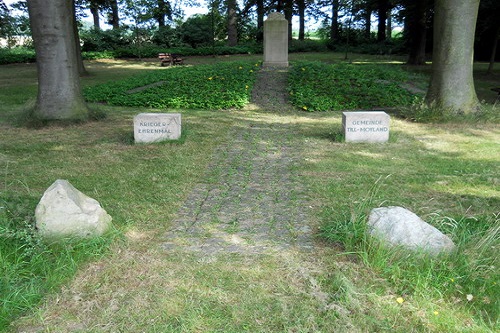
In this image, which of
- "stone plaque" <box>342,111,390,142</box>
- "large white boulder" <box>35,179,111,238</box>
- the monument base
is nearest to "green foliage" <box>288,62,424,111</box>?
the monument base

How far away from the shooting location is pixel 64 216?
4.14 metres

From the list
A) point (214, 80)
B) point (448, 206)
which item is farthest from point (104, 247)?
point (214, 80)

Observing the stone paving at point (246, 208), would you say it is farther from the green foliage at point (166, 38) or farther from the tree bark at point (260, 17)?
the tree bark at point (260, 17)

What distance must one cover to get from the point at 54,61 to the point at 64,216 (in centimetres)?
681

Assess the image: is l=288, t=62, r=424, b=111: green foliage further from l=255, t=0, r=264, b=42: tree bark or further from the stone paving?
l=255, t=0, r=264, b=42: tree bark

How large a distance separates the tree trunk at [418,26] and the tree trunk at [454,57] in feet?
37.6

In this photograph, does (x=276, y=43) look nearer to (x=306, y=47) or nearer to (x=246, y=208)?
(x=246, y=208)

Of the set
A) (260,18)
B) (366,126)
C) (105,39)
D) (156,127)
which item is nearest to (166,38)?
(105,39)

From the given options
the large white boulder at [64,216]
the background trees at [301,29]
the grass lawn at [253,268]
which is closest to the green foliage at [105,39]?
the background trees at [301,29]

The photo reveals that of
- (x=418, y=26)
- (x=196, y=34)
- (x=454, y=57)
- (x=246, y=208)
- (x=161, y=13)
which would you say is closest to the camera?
(x=246, y=208)

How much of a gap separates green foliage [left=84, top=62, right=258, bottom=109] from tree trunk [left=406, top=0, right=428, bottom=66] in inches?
369

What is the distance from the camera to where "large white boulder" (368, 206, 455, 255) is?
391cm

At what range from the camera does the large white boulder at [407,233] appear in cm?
391

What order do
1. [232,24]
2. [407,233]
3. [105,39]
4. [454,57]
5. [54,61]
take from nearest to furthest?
1. [407,233]
2. [54,61]
3. [454,57]
4. [105,39]
5. [232,24]
